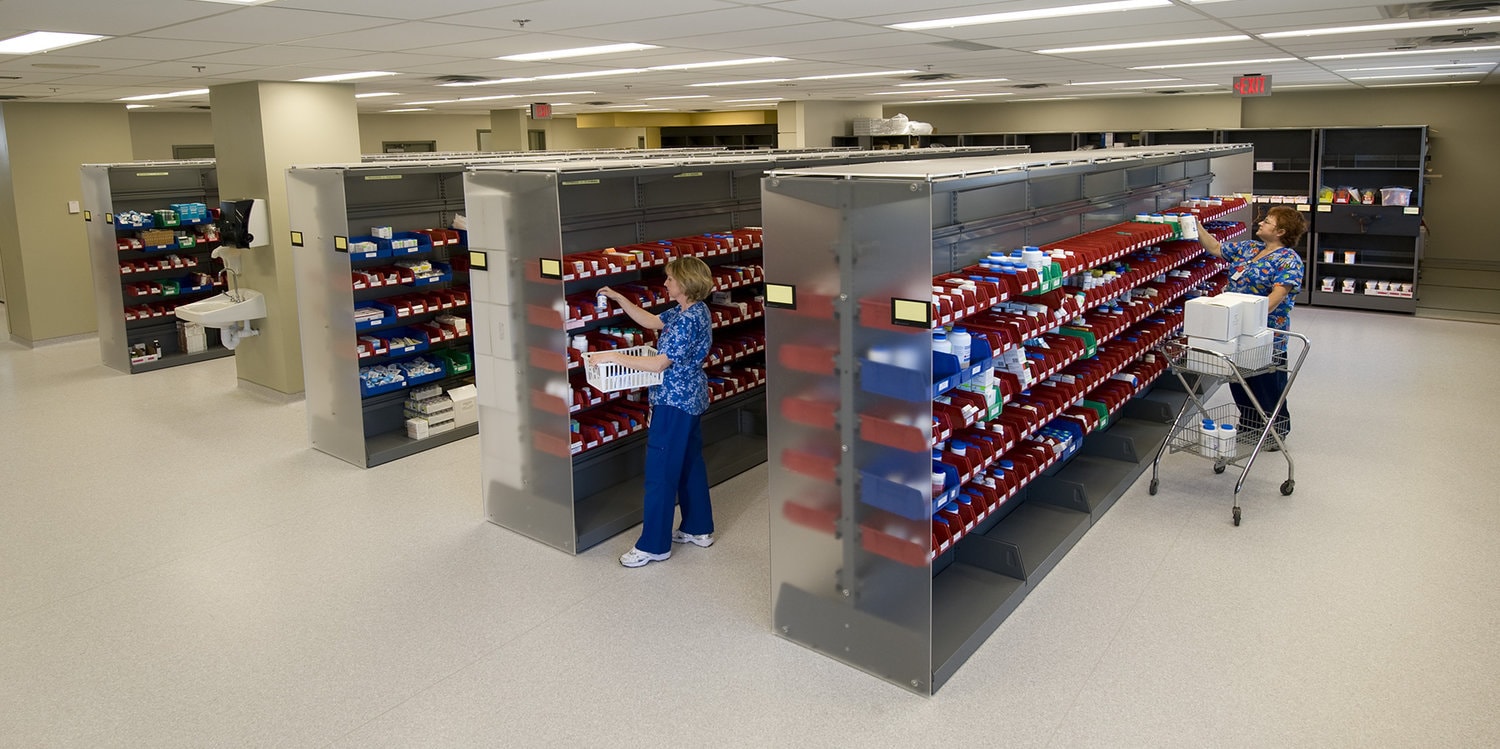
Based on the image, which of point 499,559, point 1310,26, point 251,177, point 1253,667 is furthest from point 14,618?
point 1310,26

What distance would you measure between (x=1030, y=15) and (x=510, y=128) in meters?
12.6

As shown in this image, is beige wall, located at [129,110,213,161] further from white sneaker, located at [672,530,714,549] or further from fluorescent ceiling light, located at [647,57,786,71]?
white sneaker, located at [672,530,714,549]

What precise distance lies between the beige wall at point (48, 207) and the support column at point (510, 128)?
590 cm

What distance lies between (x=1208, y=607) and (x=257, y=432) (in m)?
7.34

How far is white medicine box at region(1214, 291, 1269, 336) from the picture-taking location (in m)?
5.86

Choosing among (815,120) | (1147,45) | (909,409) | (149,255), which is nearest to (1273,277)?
(1147,45)

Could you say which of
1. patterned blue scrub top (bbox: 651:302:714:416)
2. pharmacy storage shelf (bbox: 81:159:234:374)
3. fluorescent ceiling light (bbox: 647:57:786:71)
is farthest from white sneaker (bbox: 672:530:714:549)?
pharmacy storage shelf (bbox: 81:159:234:374)

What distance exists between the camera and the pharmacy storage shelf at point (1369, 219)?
11883 mm

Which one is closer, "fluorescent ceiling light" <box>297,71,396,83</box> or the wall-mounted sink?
"fluorescent ceiling light" <box>297,71,396,83</box>

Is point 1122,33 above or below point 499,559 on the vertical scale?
above

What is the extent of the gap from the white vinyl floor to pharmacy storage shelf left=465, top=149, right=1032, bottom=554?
0.37m

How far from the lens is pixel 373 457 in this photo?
286 inches

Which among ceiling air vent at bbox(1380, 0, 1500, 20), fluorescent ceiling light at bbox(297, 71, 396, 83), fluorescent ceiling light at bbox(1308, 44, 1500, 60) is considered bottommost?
ceiling air vent at bbox(1380, 0, 1500, 20)

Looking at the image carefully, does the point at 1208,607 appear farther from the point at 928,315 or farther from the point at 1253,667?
the point at 928,315
